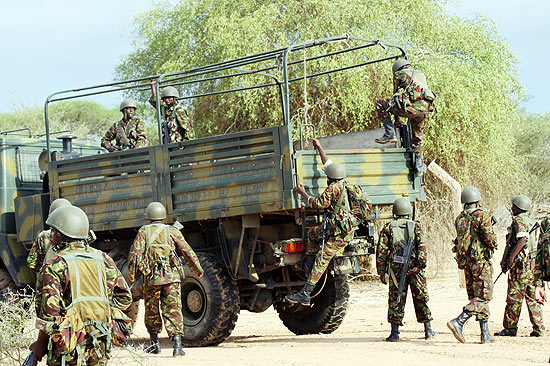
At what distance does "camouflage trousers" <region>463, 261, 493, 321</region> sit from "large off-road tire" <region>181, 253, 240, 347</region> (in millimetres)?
2458

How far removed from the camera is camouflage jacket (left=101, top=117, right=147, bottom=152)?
10.9 meters

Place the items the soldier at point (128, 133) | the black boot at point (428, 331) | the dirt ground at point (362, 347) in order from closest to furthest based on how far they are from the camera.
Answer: the dirt ground at point (362, 347) < the black boot at point (428, 331) < the soldier at point (128, 133)

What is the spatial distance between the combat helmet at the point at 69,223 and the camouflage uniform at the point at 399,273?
4.56m

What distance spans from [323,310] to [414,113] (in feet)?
8.22

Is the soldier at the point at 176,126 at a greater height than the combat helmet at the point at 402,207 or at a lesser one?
greater

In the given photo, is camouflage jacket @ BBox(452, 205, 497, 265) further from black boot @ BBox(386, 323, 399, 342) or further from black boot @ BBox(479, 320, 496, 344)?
black boot @ BBox(386, 323, 399, 342)

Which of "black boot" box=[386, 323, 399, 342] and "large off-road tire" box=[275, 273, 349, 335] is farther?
"large off-road tire" box=[275, 273, 349, 335]

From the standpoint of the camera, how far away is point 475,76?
652 inches

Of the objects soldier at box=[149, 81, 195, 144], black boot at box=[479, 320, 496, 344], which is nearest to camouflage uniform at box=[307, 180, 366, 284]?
black boot at box=[479, 320, 496, 344]

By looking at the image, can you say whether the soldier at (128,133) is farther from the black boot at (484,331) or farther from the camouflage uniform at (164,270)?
the black boot at (484,331)

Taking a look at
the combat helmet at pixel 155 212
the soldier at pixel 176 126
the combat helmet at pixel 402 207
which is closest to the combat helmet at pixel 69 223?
the combat helmet at pixel 155 212

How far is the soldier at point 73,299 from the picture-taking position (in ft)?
16.6

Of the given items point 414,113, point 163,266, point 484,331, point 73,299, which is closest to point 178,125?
point 163,266

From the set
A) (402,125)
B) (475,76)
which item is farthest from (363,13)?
(402,125)
